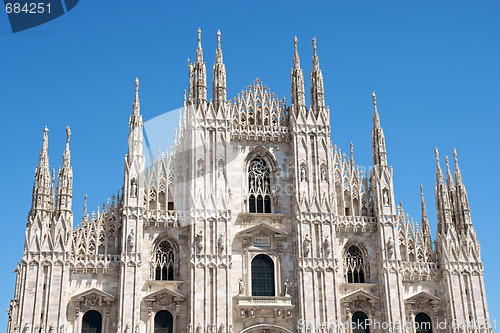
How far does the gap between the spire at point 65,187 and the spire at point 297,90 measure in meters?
14.4

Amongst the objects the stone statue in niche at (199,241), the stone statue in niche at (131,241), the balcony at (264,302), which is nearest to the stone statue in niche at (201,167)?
the stone statue in niche at (199,241)

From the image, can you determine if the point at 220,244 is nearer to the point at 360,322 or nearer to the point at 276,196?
the point at 276,196

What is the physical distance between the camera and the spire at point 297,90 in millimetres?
45531

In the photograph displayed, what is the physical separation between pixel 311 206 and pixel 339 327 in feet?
23.9

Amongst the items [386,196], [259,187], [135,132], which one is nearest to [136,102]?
[135,132]

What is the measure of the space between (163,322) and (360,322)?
11668 millimetres

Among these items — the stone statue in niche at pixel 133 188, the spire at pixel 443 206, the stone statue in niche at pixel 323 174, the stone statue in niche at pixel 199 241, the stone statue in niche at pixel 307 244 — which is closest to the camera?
the stone statue in niche at pixel 199 241

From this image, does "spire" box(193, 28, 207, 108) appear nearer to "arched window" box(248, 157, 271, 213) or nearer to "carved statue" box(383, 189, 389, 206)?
"arched window" box(248, 157, 271, 213)

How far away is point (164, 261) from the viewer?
4150 cm

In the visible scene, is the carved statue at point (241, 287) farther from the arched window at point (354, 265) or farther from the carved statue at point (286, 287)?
the arched window at point (354, 265)

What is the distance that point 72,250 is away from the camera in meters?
40.5

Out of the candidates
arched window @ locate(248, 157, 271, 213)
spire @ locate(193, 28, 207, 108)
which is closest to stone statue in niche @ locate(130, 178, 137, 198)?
spire @ locate(193, 28, 207, 108)

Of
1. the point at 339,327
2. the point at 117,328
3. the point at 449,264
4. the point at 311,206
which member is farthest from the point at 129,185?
the point at 449,264

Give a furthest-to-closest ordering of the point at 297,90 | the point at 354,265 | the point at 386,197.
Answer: the point at 297,90
the point at 386,197
the point at 354,265
